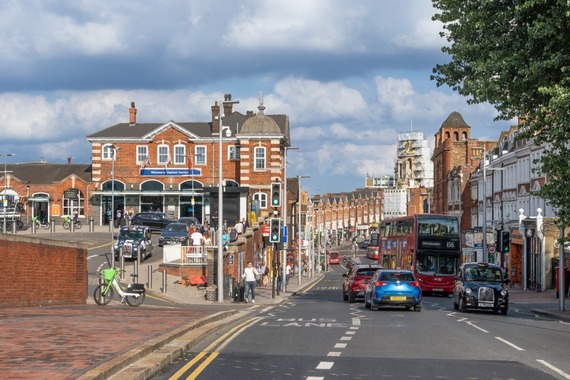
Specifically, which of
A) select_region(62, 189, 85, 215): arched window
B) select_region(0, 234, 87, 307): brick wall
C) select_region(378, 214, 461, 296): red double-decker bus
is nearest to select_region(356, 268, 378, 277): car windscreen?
select_region(378, 214, 461, 296): red double-decker bus

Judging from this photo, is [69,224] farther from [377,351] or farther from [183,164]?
[377,351]

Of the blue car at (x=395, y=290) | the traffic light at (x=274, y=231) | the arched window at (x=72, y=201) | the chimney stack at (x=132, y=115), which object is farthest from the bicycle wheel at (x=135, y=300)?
the chimney stack at (x=132, y=115)

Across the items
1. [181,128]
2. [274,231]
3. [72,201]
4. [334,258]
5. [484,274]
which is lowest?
[334,258]

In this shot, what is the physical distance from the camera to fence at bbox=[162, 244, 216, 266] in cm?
5106

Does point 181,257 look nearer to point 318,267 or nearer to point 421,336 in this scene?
point 421,336

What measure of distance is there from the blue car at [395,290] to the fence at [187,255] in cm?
1817

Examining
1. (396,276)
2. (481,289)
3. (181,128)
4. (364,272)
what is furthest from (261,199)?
(396,276)

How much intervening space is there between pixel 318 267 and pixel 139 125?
1291 inches

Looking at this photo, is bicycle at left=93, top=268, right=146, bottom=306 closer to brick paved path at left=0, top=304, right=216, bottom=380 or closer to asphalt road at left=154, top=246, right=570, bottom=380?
brick paved path at left=0, top=304, right=216, bottom=380

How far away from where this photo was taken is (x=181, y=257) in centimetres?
5112

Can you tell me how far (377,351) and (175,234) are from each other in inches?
1779

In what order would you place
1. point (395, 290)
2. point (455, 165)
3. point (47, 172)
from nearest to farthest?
point (395, 290), point (47, 172), point (455, 165)

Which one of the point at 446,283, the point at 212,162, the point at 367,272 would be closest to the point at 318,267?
the point at 212,162

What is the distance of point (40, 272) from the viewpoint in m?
29.5
